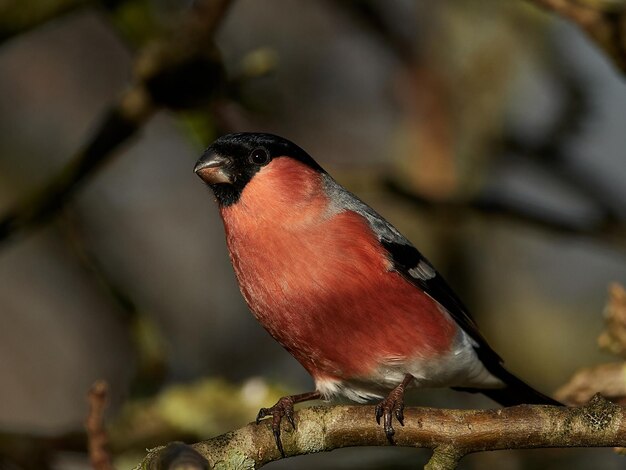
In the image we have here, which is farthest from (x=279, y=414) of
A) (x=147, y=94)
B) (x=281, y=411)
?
(x=147, y=94)

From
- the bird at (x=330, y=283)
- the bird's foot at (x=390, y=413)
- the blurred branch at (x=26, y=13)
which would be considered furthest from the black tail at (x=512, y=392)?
the blurred branch at (x=26, y=13)

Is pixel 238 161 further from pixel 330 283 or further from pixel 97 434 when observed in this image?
pixel 97 434

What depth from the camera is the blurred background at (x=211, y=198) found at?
16.0 ft

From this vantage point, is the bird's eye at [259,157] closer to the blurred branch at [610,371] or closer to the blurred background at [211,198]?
the blurred background at [211,198]

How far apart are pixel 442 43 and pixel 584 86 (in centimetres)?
128

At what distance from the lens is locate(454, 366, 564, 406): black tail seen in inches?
189

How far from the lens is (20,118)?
320 inches

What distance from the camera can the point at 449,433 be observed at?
10.2ft

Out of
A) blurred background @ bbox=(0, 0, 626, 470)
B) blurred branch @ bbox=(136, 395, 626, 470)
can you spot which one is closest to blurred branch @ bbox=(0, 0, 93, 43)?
blurred background @ bbox=(0, 0, 626, 470)

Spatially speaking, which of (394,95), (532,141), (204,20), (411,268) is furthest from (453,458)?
(394,95)

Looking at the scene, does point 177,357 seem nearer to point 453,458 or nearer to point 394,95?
point 394,95

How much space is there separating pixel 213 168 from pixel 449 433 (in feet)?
5.84

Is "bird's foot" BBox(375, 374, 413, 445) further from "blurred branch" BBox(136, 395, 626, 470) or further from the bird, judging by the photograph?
the bird

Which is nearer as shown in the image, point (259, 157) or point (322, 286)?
point (322, 286)
